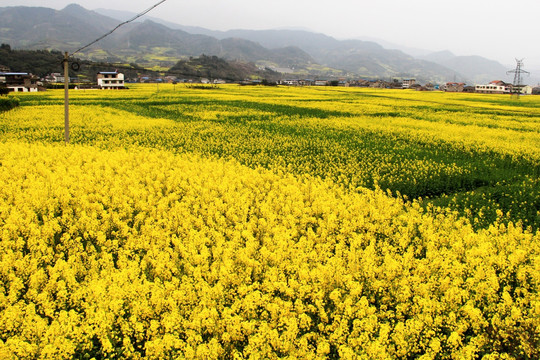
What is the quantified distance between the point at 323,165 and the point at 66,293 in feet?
44.3

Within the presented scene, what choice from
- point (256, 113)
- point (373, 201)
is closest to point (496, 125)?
point (256, 113)

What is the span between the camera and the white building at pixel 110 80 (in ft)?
278

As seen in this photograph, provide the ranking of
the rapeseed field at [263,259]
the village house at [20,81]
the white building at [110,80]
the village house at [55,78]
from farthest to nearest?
the village house at [55,78] → the white building at [110,80] → the village house at [20,81] → the rapeseed field at [263,259]

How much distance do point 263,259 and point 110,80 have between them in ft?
297

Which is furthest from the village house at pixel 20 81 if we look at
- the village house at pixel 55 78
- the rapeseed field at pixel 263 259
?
the rapeseed field at pixel 263 259

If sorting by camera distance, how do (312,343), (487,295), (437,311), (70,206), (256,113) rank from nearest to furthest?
(312,343) → (437,311) → (487,295) → (70,206) → (256,113)

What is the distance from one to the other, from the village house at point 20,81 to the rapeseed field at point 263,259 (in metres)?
59.0

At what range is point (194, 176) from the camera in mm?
13852

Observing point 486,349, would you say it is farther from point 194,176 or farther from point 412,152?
point 412,152

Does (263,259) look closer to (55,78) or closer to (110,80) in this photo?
(110,80)

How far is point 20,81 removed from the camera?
6794cm

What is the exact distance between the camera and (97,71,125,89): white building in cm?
8485

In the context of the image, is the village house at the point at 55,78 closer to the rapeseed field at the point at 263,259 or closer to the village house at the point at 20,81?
the village house at the point at 20,81

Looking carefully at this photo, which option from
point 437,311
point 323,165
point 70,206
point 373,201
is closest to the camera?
point 437,311
